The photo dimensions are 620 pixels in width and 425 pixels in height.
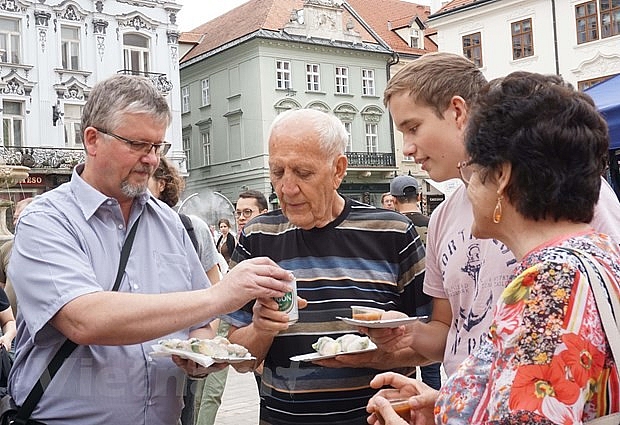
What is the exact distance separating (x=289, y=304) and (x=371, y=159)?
32.0 metres

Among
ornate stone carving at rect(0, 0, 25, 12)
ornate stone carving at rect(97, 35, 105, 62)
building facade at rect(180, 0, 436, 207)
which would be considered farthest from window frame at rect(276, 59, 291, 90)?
ornate stone carving at rect(0, 0, 25, 12)

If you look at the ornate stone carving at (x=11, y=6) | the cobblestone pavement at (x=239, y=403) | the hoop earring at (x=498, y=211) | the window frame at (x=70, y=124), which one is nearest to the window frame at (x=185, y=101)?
the window frame at (x=70, y=124)

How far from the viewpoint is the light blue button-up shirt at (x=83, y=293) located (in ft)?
7.30

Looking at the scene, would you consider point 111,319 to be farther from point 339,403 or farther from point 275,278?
point 339,403

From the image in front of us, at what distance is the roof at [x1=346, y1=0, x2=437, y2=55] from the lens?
123 ft

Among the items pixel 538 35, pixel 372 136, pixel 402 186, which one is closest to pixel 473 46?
pixel 538 35

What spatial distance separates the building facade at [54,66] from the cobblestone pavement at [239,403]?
61.6 ft

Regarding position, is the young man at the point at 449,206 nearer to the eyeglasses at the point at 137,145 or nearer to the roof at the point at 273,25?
the eyeglasses at the point at 137,145

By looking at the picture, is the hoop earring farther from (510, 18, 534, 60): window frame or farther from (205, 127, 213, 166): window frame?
(205, 127, 213, 166): window frame

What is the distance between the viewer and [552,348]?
1367 mm

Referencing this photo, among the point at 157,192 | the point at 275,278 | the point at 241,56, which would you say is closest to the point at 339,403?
the point at 275,278

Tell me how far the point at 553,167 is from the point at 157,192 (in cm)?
373

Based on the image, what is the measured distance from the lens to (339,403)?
8.66 ft

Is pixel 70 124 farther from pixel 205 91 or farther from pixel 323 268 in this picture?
pixel 323 268
